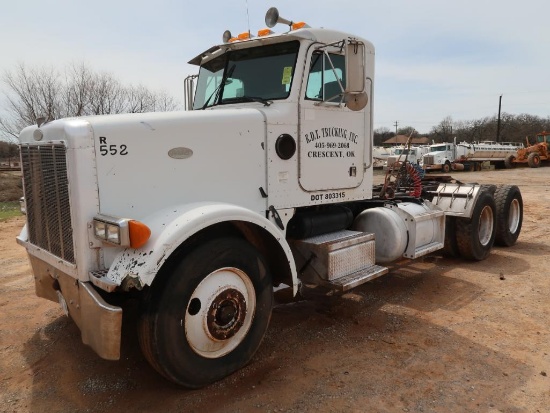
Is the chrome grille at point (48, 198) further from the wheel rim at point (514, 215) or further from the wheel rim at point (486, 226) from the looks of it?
the wheel rim at point (514, 215)

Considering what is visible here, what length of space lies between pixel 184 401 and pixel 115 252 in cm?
116

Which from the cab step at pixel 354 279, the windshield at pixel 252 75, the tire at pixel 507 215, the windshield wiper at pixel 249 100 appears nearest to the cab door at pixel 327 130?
the windshield at pixel 252 75

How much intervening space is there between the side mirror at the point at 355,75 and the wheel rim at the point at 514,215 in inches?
222

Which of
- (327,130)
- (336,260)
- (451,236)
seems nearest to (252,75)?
(327,130)

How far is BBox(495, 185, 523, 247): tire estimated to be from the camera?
7828 millimetres

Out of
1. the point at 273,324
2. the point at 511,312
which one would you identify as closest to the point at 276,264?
the point at 273,324

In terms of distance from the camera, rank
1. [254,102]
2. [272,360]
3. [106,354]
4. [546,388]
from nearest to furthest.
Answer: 1. [106,354]
2. [546,388]
3. [272,360]
4. [254,102]

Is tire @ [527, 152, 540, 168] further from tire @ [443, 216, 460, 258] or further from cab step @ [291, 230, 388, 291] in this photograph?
cab step @ [291, 230, 388, 291]

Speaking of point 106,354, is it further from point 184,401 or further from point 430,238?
point 430,238

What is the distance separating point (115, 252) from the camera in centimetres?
316

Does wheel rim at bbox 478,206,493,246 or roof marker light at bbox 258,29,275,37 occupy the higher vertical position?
roof marker light at bbox 258,29,275,37

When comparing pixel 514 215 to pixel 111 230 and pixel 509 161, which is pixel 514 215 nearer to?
pixel 111 230

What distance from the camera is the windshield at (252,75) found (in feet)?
14.1

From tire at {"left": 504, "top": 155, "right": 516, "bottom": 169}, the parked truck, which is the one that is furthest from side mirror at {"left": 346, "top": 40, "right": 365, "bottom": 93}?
tire at {"left": 504, "top": 155, "right": 516, "bottom": 169}
